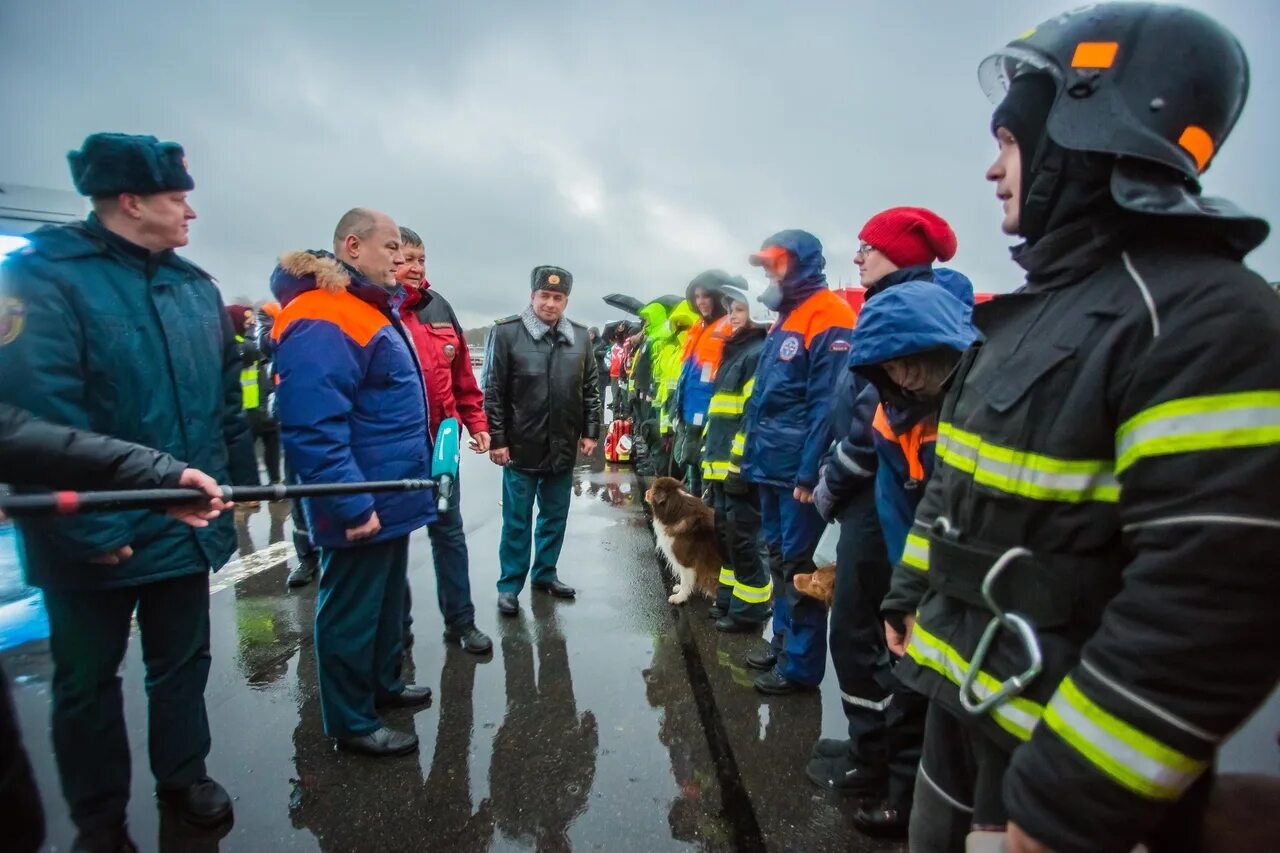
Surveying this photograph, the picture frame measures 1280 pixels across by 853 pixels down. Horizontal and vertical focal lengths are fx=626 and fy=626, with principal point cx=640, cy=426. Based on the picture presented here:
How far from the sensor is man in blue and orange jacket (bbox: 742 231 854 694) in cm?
333

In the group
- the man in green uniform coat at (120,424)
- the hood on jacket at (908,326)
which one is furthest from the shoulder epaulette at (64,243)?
the hood on jacket at (908,326)

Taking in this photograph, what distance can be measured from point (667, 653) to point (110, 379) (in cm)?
315

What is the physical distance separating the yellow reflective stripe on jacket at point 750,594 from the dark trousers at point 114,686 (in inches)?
119

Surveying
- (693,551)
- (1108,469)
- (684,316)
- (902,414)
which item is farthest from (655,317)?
(1108,469)

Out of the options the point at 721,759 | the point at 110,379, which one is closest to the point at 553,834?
the point at 721,759

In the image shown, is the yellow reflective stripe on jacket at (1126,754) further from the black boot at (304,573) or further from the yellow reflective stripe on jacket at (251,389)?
the yellow reflective stripe on jacket at (251,389)

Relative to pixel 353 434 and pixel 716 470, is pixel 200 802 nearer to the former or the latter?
pixel 353 434

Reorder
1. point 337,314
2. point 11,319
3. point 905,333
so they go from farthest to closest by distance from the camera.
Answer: point 337,314, point 905,333, point 11,319

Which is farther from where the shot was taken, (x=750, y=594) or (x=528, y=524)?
(x=528, y=524)

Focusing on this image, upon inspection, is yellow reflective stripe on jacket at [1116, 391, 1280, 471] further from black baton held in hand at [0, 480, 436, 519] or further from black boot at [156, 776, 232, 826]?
black boot at [156, 776, 232, 826]

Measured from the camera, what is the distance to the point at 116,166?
2.16 m

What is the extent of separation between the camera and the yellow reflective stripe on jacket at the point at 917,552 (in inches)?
62.9

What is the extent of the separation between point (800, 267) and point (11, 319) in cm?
331

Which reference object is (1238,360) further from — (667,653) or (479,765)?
(667,653)
